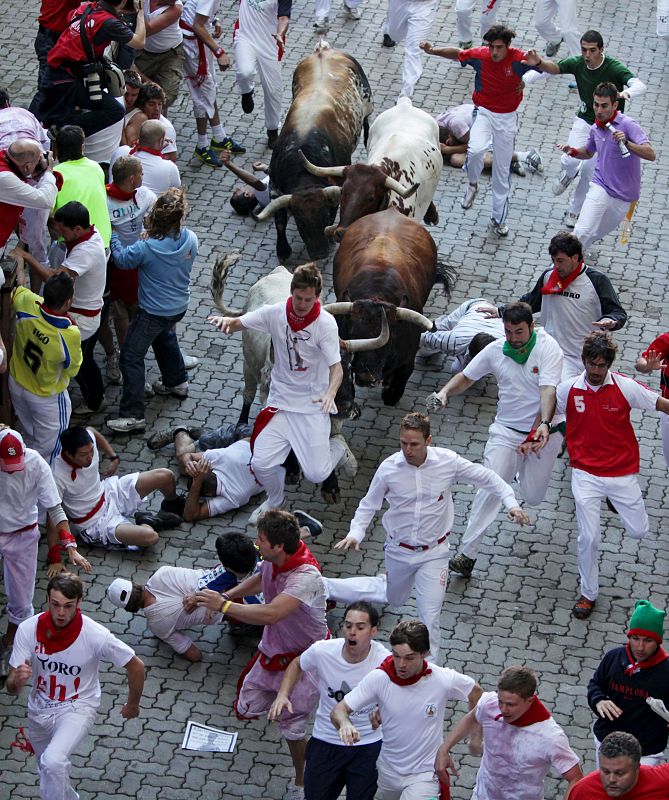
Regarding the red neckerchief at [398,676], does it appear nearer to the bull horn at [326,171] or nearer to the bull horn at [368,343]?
the bull horn at [368,343]

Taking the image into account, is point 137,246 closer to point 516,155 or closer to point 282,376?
point 282,376

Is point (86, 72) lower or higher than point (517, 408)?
lower

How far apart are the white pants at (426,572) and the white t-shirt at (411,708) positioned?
1605mm

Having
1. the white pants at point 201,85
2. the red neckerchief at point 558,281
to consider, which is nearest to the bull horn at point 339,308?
the red neckerchief at point 558,281

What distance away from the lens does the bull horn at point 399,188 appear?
13.9 m

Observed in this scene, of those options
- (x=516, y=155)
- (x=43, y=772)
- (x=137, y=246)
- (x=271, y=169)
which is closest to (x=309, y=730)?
(x=43, y=772)

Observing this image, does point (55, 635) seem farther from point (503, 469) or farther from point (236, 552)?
point (503, 469)

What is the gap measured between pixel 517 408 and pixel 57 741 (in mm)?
4373

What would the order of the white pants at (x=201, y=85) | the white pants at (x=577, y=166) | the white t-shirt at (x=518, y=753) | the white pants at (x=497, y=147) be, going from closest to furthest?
the white t-shirt at (x=518, y=753) → the white pants at (x=577, y=166) → the white pants at (x=497, y=147) → the white pants at (x=201, y=85)

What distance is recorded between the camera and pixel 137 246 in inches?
470

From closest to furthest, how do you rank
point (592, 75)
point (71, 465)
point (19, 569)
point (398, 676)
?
1. point (398, 676)
2. point (19, 569)
3. point (71, 465)
4. point (592, 75)

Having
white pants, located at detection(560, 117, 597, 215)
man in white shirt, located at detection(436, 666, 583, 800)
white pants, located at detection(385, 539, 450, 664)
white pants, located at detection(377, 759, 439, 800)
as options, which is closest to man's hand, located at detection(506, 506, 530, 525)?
white pants, located at detection(385, 539, 450, 664)

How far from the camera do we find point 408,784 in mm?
8336

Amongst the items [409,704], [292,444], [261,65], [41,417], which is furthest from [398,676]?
[261,65]
